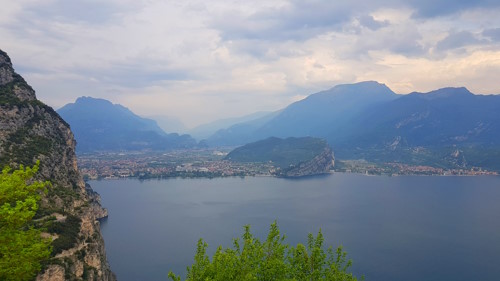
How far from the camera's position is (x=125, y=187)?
194750 mm

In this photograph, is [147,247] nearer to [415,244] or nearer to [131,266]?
[131,266]

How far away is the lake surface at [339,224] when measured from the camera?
→ 80.6 meters

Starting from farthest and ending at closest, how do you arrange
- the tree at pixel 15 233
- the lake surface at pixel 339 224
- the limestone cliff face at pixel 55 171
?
the lake surface at pixel 339 224
the limestone cliff face at pixel 55 171
the tree at pixel 15 233

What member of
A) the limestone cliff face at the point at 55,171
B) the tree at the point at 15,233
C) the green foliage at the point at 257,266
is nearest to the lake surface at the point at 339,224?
the limestone cliff face at the point at 55,171

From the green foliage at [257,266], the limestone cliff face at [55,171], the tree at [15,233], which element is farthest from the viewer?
the limestone cliff face at [55,171]

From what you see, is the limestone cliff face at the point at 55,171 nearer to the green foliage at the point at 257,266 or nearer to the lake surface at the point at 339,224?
the green foliage at the point at 257,266

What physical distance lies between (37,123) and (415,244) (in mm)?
96387

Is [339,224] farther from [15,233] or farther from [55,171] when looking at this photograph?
[15,233]

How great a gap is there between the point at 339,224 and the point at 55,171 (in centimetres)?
8695

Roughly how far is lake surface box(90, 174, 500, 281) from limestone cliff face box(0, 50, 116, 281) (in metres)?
24.9

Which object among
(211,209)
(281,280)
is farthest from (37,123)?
(211,209)

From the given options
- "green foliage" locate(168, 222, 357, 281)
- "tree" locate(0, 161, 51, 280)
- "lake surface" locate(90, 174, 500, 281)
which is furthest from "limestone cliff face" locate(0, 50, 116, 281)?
"lake surface" locate(90, 174, 500, 281)

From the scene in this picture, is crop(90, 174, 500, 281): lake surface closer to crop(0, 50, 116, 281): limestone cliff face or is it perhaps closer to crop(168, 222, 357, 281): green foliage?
crop(0, 50, 116, 281): limestone cliff face

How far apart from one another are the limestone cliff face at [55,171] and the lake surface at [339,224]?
24.9 m
